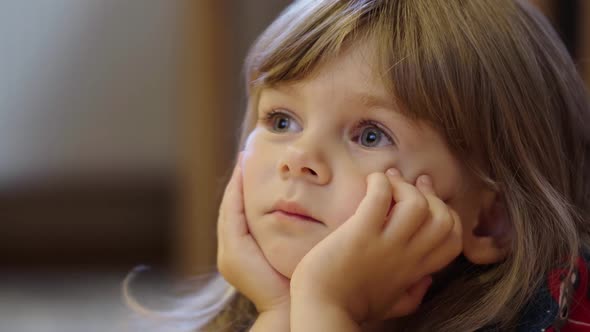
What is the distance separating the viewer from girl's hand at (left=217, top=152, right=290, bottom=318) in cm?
93

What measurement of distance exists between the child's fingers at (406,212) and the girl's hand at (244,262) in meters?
0.14

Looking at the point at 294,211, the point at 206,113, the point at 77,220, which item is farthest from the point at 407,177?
the point at 77,220

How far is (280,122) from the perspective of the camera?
0.97m

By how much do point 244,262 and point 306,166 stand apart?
0.15 metres

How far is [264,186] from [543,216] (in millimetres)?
325

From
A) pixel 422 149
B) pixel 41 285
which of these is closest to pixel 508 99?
pixel 422 149

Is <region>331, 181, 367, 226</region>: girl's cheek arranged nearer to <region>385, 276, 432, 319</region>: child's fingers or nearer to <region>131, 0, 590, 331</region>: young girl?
<region>131, 0, 590, 331</region>: young girl

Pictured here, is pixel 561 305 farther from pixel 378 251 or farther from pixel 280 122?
pixel 280 122

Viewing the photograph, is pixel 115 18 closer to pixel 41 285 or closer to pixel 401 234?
pixel 41 285

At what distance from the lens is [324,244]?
0.86 meters

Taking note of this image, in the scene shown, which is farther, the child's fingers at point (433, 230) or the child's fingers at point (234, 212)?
the child's fingers at point (234, 212)

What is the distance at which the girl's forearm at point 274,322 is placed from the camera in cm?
91

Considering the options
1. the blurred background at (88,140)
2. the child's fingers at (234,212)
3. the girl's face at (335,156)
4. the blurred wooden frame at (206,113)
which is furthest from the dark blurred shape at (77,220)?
the girl's face at (335,156)

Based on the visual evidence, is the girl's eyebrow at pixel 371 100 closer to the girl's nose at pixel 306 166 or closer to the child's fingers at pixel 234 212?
the girl's nose at pixel 306 166
